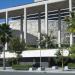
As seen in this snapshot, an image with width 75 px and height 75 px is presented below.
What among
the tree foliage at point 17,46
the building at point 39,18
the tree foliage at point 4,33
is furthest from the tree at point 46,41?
the tree foliage at point 4,33

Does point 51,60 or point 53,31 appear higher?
point 53,31

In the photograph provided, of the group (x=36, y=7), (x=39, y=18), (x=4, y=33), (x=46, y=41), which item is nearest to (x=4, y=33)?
(x=4, y=33)

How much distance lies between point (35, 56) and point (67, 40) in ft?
63.5

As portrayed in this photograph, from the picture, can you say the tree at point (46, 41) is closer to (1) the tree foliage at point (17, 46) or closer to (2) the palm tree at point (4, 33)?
(1) the tree foliage at point (17, 46)

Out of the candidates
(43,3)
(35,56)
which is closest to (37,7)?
(43,3)

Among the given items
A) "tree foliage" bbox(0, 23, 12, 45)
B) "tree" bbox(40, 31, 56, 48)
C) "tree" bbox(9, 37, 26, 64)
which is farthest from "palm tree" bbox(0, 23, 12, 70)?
"tree" bbox(40, 31, 56, 48)

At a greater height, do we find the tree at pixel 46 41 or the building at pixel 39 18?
the building at pixel 39 18

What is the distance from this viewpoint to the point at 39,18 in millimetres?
106312

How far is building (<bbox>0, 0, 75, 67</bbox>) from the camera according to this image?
93.8m

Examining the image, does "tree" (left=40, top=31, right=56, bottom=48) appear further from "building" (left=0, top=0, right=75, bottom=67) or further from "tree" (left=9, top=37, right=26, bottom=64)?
"tree" (left=9, top=37, right=26, bottom=64)

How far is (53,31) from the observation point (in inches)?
4072

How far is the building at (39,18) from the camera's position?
9381 cm

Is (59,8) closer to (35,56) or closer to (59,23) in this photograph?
(59,23)

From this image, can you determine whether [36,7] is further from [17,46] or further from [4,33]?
[4,33]
